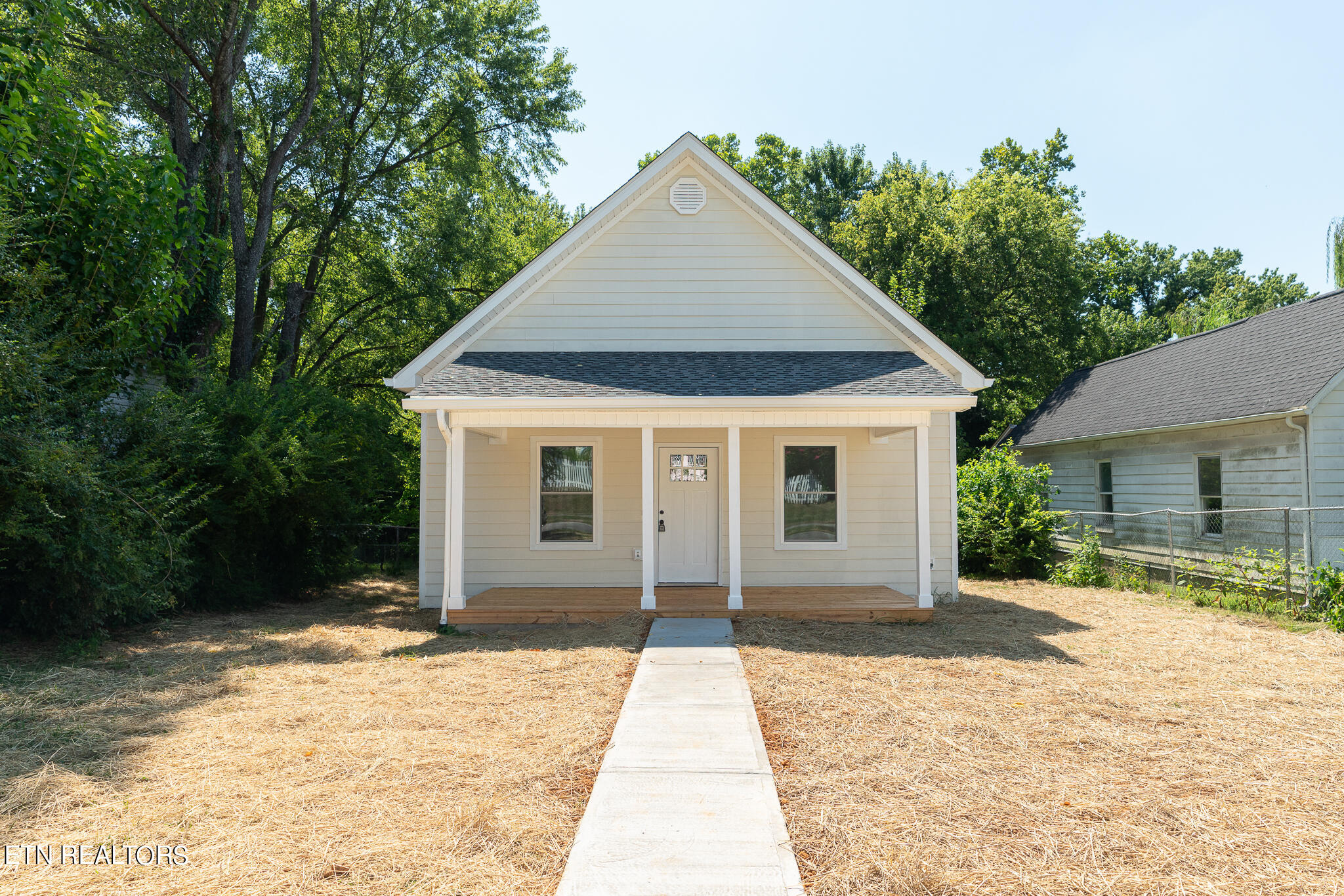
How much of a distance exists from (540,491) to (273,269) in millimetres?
15192

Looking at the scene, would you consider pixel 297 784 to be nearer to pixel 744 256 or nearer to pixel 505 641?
pixel 505 641

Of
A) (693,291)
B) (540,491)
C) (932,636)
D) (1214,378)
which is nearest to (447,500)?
(540,491)

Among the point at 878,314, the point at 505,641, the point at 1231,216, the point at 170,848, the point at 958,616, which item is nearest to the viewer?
the point at 170,848

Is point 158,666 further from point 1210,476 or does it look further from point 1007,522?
point 1210,476

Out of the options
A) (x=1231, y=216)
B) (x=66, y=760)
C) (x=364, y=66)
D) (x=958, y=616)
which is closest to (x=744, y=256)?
(x=958, y=616)

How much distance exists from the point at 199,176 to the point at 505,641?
1142 cm

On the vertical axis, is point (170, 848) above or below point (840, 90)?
below

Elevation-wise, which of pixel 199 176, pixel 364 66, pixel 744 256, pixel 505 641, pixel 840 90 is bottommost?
pixel 505 641

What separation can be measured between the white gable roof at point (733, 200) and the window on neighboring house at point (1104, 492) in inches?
303

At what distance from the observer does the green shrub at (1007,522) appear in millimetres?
14516

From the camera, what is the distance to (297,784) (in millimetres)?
4422

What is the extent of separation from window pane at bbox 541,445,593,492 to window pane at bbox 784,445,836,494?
2.96 m

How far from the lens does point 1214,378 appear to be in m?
14.2

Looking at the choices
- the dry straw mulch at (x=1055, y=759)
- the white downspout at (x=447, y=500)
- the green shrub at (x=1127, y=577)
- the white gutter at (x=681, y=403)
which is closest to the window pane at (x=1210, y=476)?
the green shrub at (x=1127, y=577)
